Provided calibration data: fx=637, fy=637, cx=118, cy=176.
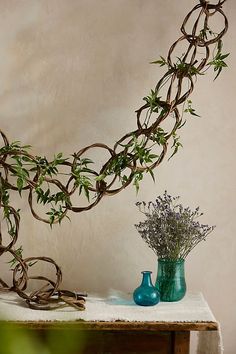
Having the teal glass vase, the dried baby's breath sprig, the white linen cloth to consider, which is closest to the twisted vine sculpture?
the white linen cloth

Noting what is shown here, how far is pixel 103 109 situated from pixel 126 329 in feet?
2.76

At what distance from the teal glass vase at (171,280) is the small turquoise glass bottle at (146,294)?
54 mm

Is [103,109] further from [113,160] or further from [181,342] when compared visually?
[181,342]

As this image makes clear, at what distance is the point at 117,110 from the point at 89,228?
46cm

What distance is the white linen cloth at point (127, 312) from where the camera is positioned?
1977mm

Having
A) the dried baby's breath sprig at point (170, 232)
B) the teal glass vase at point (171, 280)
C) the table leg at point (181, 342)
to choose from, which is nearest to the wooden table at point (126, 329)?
the table leg at point (181, 342)

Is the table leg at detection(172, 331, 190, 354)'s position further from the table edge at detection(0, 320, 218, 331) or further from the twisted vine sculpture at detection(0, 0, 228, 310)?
the twisted vine sculpture at detection(0, 0, 228, 310)

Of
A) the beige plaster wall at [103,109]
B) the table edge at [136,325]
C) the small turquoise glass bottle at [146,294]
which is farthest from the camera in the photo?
the beige plaster wall at [103,109]

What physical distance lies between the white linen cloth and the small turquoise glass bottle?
0.06 feet

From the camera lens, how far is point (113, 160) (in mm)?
2145

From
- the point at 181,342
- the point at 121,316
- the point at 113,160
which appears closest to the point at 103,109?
the point at 113,160

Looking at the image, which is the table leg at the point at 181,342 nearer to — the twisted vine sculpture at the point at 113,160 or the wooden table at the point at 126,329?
the wooden table at the point at 126,329

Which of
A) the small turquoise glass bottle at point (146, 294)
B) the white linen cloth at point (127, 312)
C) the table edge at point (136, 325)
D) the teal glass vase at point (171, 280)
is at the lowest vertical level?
the table edge at point (136, 325)

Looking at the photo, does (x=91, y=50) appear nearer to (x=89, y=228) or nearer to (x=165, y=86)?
(x=165, y=86)
